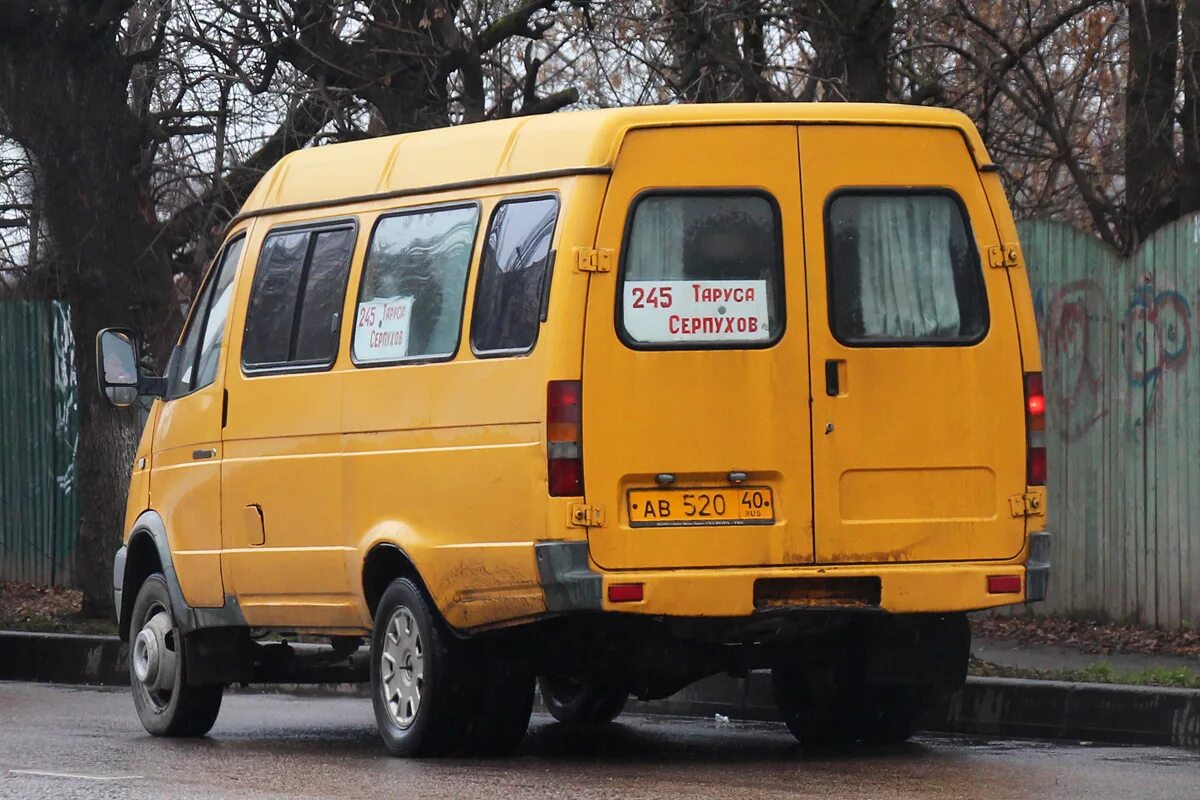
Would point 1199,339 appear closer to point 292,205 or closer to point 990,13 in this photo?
point 292,205

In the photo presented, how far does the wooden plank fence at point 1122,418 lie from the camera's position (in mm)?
12023

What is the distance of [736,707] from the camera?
11.1 meters

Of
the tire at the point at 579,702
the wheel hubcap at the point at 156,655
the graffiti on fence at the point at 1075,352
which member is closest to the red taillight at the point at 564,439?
the tire at the point at 579,702

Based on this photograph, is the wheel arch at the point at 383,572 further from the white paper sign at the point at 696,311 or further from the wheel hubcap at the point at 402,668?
the white paper sign at the point at 696,311

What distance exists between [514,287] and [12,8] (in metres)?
8.09

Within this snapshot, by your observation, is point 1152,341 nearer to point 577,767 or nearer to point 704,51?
point 704,51

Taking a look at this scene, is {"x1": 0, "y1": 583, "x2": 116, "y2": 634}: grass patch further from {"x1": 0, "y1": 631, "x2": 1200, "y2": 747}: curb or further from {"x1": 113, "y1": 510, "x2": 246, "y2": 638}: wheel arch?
{"x1": 0, "y1": 631, "x2": 1200, "y2": 747}: curb

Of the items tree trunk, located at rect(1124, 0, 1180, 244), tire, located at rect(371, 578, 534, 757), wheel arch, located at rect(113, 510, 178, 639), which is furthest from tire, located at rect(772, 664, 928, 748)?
tree trunk, located at rect(1124, 0, 1180, 244)

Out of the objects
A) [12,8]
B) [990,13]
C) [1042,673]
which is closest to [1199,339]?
[1042,673]

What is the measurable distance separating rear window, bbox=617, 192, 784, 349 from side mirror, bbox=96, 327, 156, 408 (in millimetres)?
3264

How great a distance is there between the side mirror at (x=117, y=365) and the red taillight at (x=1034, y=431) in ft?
13.7

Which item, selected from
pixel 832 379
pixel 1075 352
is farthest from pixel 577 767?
pixel 1075 352

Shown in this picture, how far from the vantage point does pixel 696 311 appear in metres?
7.85

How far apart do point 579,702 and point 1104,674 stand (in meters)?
2.41
